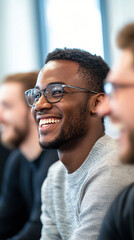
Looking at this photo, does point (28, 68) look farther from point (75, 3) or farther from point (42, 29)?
point (75, 3)

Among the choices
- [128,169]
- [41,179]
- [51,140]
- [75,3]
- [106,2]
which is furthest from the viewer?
[75,3]

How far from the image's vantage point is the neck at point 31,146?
2.46 m

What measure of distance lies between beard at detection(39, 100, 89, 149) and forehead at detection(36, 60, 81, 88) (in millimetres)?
113

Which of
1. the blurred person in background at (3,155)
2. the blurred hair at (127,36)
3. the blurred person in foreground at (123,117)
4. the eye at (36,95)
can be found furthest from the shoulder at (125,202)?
the blurred person in background at (3,155)

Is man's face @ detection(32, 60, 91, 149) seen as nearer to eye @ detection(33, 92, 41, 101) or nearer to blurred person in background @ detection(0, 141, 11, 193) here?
eye @ detection(33, 92, 41, 101)

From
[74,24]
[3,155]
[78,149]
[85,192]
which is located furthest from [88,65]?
[74,24]

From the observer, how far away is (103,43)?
3307 mm

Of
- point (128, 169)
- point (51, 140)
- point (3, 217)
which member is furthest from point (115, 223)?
→ point (3, 217)

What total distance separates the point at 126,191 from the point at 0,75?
3403 mm

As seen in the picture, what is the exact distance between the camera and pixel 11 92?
2.75m

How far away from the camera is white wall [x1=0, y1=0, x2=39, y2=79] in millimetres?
4246

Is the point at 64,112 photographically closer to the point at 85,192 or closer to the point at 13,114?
the point at 85,192

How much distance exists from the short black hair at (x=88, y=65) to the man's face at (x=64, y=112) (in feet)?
0.10

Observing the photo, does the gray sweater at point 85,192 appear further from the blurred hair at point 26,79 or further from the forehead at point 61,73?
the blurred hair at point 26,79
